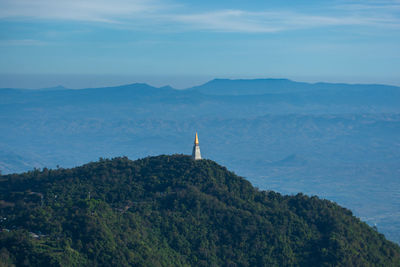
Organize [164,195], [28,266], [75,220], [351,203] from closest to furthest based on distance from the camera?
[28,266] < [75,220] < [164,195] < [351,203]

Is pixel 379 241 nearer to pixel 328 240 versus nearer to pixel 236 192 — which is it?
pixel 328 240

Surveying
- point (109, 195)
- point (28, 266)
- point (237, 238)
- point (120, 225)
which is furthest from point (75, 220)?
point (237, 238)

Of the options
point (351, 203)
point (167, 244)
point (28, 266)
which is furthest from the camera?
point (351, 203)

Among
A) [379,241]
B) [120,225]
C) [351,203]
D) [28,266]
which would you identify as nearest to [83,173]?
[120,225]

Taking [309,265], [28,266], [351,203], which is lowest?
[351,203]

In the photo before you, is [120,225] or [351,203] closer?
[120,225]

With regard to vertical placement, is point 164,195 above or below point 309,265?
above
